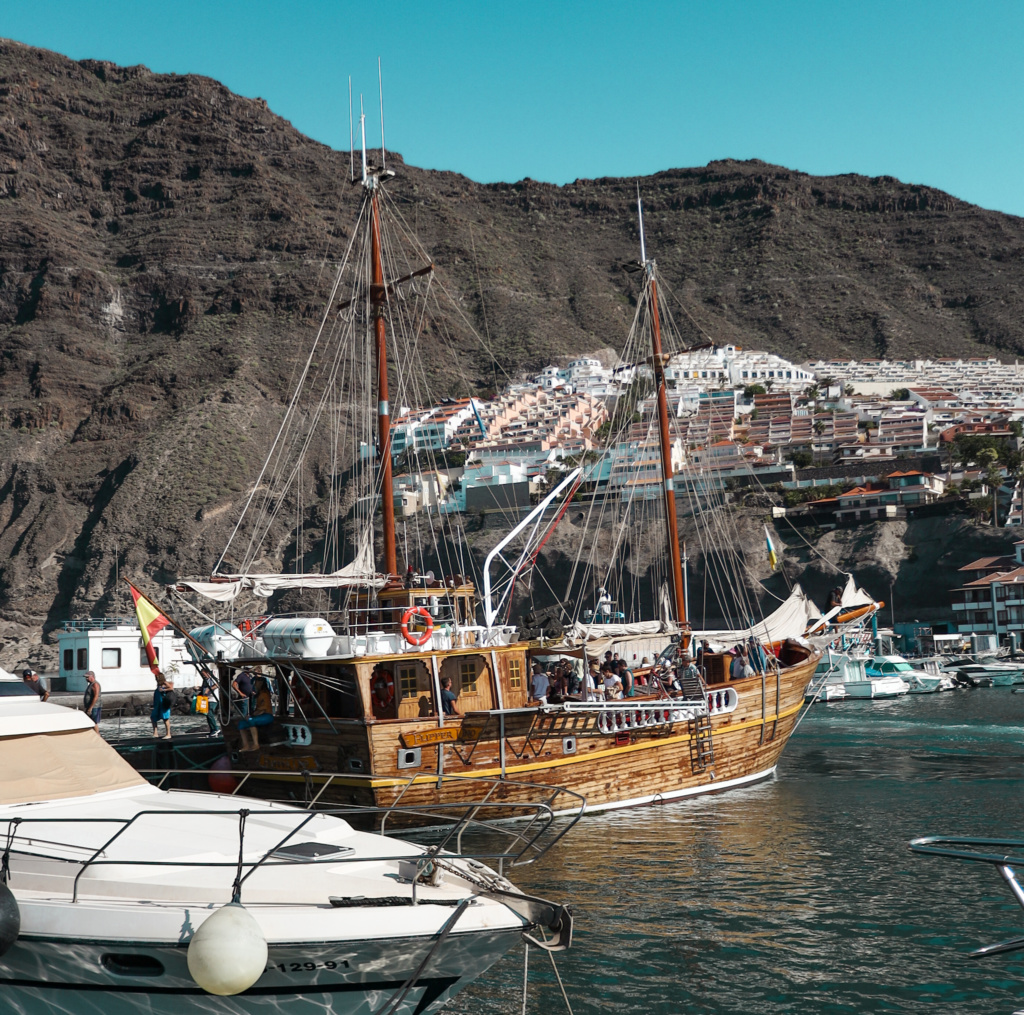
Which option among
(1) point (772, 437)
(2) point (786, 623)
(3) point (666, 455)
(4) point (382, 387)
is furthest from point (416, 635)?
(1) point (772, 437)

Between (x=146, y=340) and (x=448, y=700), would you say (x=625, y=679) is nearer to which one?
(x=448, y=700)

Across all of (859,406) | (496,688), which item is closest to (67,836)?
(496,688)

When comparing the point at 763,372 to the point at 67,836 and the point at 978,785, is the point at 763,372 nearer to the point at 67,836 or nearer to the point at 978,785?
the point at 978,785

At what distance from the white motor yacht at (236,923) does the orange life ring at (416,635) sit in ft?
35.5

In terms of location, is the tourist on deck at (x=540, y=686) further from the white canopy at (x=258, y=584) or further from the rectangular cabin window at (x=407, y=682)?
the white canopy at (x=258, y=584)

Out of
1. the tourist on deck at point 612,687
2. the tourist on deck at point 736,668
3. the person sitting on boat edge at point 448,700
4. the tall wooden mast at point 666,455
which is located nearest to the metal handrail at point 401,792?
the person sitting on boat edge at point 448,700

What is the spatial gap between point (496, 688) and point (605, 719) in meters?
2.48

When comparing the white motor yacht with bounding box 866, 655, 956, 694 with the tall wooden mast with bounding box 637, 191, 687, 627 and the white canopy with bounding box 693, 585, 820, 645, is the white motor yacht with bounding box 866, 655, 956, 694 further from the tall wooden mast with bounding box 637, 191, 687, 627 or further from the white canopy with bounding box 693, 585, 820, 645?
the tall wooden mast with bounding box 637, 191, 687, 627

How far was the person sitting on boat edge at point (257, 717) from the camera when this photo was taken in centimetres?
2105

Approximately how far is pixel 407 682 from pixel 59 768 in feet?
33.8

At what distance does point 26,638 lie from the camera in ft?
349

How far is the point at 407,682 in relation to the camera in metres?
20.5

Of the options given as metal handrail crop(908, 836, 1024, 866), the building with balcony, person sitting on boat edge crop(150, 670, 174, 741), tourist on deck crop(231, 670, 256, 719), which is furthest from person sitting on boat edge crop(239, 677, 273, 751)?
the building with balcony

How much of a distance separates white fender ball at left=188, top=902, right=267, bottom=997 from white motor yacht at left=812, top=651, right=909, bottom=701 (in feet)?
190
